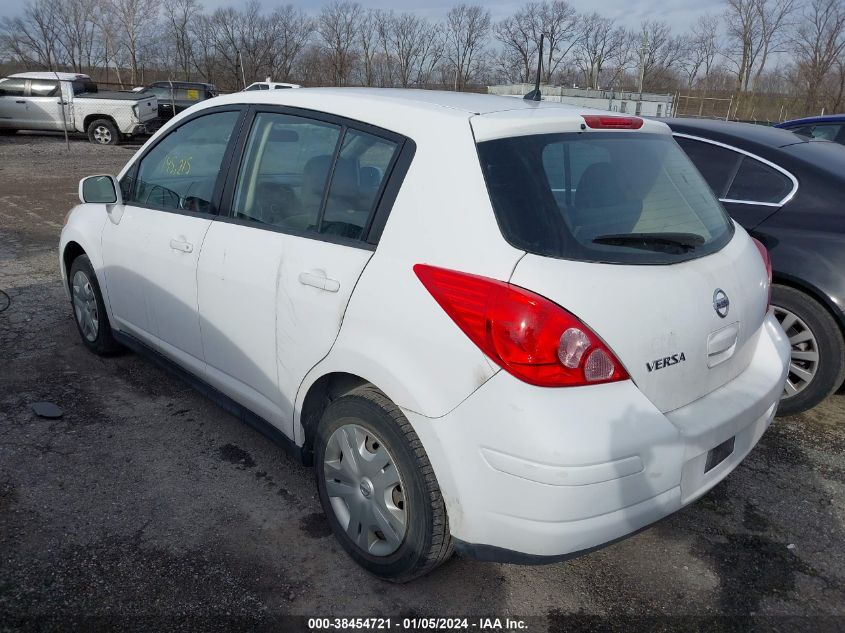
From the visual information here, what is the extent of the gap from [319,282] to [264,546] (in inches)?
43.6

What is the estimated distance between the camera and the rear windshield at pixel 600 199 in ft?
7.13

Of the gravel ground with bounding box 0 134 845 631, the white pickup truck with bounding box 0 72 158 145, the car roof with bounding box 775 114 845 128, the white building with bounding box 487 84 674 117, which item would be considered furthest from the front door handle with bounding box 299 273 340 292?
the white building with bounding box 487 84 674 117

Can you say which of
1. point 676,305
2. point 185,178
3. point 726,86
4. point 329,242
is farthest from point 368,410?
point 726,86

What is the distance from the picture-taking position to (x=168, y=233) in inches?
135

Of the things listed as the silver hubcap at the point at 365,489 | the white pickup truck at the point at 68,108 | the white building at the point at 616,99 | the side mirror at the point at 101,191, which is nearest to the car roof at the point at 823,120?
the side mirror at the point at 101,191

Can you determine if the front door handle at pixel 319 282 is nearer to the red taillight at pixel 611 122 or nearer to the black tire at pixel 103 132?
the red taillight at pixel 611 122

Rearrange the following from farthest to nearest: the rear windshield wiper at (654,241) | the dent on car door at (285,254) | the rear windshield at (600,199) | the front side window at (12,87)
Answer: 1. the front side window at (12,87)
2. the dent on car door at (285,254)
3. the rear windshield wiper at (654,241)
4. the rear windshield at (600,199)

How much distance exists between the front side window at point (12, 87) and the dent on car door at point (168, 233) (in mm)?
17985

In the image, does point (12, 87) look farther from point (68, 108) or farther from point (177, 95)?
point (177, 95)

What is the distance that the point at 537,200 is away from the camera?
221 centimetres

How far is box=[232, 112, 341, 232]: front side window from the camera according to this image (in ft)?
9.11

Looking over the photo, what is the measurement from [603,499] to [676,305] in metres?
0.68

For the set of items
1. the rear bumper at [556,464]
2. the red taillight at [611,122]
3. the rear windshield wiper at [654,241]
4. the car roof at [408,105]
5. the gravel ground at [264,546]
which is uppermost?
the car roof at [408,105]

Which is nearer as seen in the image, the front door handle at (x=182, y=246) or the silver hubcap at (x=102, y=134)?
the front door handle at (x=182, y=246)
